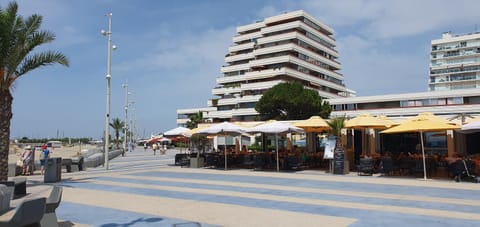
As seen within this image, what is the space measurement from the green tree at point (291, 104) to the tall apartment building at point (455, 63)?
5624 cm

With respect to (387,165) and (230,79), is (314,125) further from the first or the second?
(230,79)

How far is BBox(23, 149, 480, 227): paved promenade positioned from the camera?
7.85 metres

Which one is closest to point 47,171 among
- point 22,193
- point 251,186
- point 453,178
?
point 22,193

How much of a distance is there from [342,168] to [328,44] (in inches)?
3009

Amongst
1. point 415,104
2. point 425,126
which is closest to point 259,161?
point 425,126

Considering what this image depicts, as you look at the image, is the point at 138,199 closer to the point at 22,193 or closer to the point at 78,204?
the point at 78,204

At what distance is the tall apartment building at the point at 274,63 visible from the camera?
250ft

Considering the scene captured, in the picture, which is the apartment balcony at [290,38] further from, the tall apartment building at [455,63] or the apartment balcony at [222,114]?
the tall apartment building at [455,63]

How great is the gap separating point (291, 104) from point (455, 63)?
65.6m

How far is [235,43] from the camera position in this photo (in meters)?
91.8

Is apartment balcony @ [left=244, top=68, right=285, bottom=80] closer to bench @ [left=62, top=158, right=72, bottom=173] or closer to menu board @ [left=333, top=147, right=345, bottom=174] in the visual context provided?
bench @ [left=62, top=158, right=72, bottom=173]

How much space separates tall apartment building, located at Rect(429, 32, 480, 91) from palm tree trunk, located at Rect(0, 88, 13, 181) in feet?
327

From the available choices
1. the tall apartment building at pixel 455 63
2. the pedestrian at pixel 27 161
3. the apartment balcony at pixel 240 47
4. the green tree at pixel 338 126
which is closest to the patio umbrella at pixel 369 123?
the green tree at pixel 338 126

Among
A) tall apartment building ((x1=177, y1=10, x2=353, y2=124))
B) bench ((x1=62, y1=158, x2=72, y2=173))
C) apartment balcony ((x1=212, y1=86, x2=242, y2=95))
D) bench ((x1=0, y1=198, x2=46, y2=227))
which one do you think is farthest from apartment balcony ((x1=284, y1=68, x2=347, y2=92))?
bench ((x1=0, y1=198, x2=46, y2=227))
